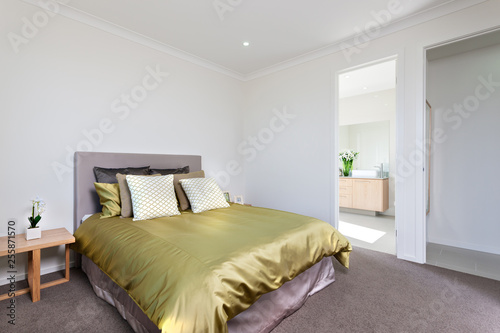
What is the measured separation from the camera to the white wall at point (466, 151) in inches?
121

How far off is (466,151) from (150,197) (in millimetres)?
4062

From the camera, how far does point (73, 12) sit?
2562mm

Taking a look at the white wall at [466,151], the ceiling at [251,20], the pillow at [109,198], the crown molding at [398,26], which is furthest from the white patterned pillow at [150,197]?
the white wall at [466,151]

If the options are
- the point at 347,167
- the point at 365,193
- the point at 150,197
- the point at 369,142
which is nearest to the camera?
the point at 150,197

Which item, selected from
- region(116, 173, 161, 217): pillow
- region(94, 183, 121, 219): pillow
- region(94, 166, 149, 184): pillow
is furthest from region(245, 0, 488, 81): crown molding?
region(94, 183, 121, 219): pillow

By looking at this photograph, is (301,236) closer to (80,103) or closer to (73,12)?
(80,103)

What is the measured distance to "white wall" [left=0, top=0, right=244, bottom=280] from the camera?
2.24m

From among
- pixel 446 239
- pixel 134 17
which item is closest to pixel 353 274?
pixel 446 239

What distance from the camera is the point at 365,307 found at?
186 centimetres

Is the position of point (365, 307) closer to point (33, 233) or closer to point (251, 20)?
point (33, 233)

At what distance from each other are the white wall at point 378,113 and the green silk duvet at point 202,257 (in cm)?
358

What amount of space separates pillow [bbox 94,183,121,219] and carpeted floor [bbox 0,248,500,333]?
2.21 feet

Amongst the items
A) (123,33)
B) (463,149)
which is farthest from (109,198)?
(463,149)

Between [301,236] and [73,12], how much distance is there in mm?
3273
